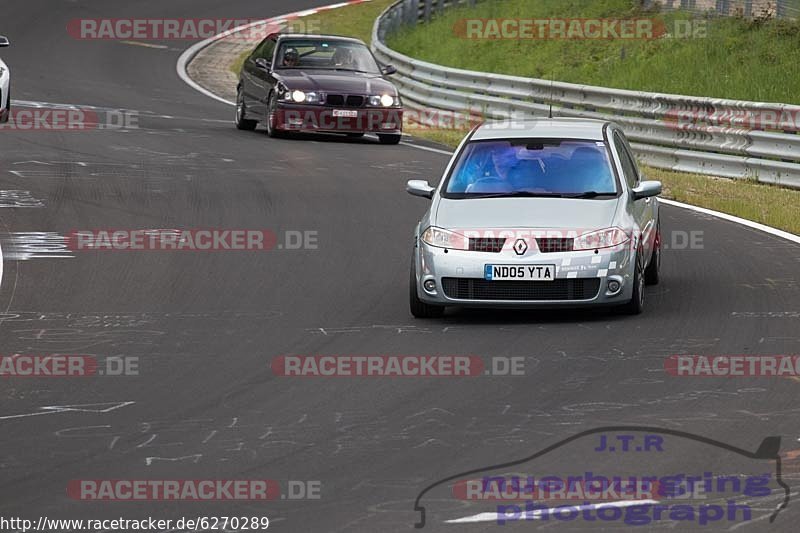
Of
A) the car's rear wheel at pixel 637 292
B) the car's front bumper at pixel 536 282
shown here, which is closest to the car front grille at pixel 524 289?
the car's front bumper at pixel 536 282

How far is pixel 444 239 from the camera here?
12102 millimetres

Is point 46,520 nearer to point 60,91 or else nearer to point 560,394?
point 560,394

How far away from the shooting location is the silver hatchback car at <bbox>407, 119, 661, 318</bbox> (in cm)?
1183

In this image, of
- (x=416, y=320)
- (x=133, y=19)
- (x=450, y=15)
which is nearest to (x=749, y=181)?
(x=416, y=320)

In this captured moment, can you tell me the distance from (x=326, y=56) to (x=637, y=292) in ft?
48.9

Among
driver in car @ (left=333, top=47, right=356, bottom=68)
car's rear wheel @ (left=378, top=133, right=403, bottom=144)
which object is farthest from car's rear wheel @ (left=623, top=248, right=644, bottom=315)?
driver in car @ (left=333, top=47, right=356, bottom=68)

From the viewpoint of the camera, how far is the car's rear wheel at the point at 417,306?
12.1 m

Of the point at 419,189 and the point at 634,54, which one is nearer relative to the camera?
the point at 419,189

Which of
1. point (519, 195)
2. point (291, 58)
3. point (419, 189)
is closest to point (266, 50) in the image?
point (291, 58)

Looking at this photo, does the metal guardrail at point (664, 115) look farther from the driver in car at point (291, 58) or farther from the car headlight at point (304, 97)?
the car headlight at point (304, 97)

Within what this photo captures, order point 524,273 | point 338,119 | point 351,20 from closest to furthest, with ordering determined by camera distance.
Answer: point 524,273 < point 338,119 < point 351,20

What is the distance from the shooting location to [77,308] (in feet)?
Result: 41.0

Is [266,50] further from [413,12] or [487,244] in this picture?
[487,244]

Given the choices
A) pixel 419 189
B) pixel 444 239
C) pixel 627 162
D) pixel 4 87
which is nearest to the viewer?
pixel 444 239
